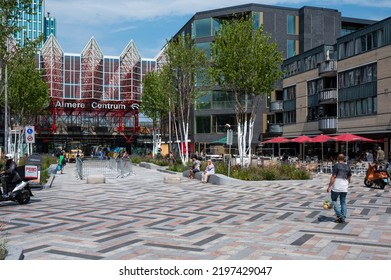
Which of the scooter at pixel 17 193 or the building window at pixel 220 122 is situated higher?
the building window at pixel 220 122

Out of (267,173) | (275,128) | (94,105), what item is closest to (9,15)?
(267,173)

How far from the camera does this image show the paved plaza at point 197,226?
769cm

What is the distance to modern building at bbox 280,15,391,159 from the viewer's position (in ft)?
119

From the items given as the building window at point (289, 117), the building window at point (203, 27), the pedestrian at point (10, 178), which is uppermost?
the building window at point (203, 27)

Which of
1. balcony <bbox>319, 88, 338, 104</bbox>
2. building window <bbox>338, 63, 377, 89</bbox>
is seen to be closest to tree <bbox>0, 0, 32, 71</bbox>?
building window <bbox>338, 63, 377, 89</bbox>

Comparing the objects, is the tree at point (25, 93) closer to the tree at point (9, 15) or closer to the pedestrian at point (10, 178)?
the tree at point (9, 15)

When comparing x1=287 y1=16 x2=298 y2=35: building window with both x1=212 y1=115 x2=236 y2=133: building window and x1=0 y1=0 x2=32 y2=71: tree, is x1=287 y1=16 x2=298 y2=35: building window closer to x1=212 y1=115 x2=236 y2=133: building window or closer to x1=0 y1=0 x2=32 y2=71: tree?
x1=212 y1=115 x2=236 y2=133: building window

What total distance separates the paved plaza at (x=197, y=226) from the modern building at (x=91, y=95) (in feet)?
195

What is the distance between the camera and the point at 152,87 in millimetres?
48219

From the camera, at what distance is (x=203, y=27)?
197ft

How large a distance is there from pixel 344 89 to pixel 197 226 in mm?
34326

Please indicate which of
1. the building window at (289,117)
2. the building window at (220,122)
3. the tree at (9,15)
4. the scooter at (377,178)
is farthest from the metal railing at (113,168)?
the building window at (220,122)

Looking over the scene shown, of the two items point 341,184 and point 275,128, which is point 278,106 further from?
point 341,184

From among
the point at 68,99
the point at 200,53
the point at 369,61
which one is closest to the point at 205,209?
the point at 200,53
